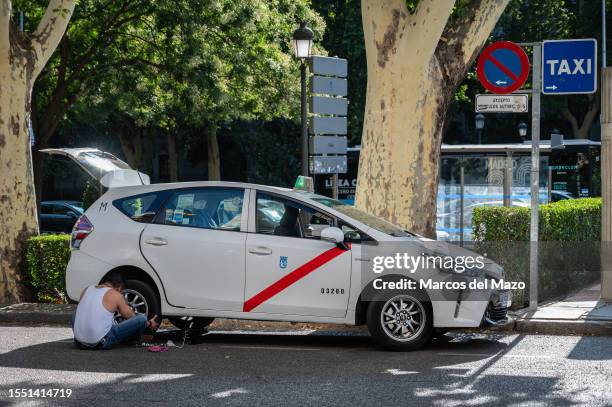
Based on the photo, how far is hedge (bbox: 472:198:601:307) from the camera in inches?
546

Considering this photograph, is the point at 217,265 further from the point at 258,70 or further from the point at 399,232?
the point at 258,70

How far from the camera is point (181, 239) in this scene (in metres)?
10.6

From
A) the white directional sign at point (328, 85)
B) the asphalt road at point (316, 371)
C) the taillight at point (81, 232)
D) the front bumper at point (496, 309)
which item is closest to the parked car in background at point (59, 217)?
the white directional sign at point (328, 85)

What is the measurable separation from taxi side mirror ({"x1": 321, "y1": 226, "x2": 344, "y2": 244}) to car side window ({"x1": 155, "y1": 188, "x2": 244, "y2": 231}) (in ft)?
3.09

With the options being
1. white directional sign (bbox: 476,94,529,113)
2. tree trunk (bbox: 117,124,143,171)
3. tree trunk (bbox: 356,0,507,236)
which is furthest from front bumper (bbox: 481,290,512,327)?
tree trunk (bbox: 117,124,143,171)

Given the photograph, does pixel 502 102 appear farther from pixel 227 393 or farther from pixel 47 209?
pixel 47 209

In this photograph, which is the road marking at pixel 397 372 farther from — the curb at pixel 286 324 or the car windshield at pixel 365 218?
the curb at pixel 286 324

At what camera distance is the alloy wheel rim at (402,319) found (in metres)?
10.1

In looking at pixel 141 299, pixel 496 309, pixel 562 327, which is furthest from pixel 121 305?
pixel 562 327

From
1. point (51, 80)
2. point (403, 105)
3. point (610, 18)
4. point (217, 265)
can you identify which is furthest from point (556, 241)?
point (610, 18)

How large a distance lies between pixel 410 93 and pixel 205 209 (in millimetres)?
3613

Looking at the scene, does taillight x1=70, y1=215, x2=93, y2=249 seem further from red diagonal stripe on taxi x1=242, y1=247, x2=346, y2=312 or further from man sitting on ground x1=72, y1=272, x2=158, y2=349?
red diagonal stripe on taxi x1=242, y1=247, x2=346, y2=312

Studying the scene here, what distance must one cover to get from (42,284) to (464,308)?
21.5 ft

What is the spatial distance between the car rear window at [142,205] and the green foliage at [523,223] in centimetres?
482
